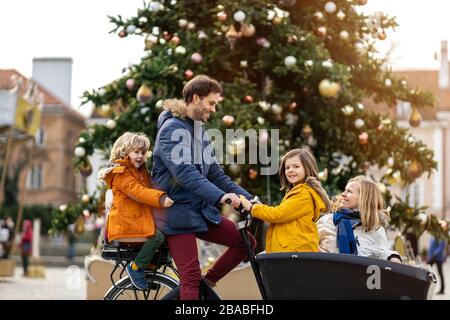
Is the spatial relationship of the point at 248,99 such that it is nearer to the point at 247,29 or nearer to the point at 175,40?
the point at 247,29

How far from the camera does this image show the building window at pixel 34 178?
61.6 meters

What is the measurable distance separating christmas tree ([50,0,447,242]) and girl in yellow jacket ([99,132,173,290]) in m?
Result: 4.45

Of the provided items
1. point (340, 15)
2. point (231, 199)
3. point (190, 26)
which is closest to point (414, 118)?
point (340, 15)

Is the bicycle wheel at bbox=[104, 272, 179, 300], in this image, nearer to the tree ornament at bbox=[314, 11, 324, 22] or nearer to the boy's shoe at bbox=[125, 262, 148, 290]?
the boy's shoe at bbox=[125, 262, 148, 290]

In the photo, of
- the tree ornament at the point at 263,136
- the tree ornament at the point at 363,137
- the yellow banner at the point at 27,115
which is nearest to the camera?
the tree ornament at the point at 263,136

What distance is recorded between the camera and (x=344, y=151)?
1045 cm

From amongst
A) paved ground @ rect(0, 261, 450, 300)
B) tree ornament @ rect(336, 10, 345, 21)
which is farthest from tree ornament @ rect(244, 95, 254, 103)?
paved ground @ rect(0, 261, 450, 300)

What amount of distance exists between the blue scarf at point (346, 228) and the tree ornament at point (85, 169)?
5.48m

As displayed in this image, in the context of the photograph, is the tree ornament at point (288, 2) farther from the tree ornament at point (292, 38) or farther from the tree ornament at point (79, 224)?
the tree ornament at point (79, 224)

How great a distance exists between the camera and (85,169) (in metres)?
10.3

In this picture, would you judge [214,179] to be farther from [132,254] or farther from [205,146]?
[132,254]

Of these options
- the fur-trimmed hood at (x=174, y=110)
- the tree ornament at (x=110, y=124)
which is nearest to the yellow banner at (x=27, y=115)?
the tree ornament at (x=110, y=124)
